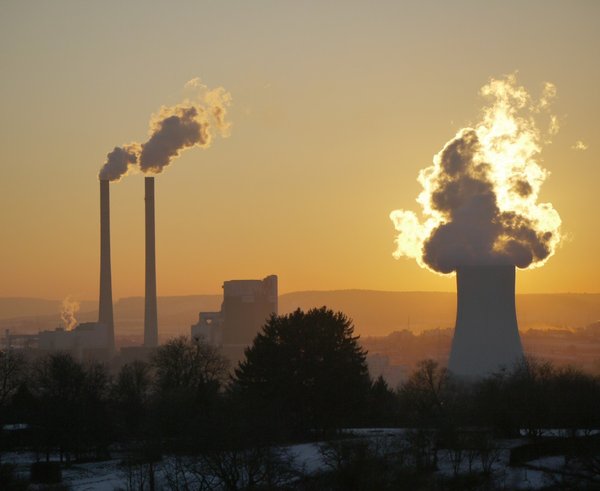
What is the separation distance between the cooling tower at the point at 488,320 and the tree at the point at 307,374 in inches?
388

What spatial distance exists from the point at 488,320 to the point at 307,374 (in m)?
12.0

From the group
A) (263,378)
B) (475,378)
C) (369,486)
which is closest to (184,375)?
(263,378)

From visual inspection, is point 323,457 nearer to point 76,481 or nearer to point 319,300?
point 76,481

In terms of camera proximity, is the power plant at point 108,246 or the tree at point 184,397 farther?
the power plant at point 108,246

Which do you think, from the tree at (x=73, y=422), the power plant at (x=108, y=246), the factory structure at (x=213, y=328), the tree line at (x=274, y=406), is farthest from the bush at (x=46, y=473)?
the factory structure at (x=213, y=328)

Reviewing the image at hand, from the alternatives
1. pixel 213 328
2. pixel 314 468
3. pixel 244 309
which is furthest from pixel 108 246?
pixel 314 468

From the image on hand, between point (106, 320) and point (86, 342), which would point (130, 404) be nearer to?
point (106, 320)

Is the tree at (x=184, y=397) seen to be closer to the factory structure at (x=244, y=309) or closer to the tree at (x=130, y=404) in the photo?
the tree at (x=130, y=404)

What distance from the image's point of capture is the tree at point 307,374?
1281 inches

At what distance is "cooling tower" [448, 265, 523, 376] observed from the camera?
4353 centimetres

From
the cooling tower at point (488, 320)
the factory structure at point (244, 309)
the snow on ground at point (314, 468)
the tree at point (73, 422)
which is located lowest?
the snow on ground at point (314, 468)

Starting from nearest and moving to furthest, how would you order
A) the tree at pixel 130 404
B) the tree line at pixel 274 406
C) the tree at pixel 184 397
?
the tree at pixel 184 397, the tree line at pixel 274 406, the tree at pixel 130 404

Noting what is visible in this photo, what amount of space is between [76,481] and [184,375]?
1214 cm

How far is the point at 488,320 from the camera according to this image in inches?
1713
